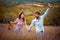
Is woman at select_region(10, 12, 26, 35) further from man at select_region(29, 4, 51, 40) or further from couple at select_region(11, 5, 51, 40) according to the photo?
man at select_region(29, 4, 51, 40)

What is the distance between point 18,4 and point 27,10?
0.58 feet

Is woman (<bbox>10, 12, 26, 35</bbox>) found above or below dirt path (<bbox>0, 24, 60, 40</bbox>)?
above

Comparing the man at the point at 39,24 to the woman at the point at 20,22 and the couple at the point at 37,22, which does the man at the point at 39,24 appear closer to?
the couple at the point at 37,22

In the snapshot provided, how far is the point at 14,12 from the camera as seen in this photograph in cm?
244

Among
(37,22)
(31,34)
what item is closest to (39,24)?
(37,22)

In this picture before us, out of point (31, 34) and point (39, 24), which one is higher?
point (39, 24)

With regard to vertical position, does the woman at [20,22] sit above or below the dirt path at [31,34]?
above

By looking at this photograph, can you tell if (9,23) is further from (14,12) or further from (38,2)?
(38,2)

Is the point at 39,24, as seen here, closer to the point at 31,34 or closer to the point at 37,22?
the point at 37,22

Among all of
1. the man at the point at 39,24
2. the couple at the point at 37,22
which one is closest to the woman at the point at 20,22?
the couple at the point at 37,22

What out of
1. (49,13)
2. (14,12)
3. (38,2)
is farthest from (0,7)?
(49,13)

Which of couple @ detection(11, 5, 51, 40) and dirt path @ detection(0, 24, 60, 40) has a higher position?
couple @ detection(11, 5, 51, 40)

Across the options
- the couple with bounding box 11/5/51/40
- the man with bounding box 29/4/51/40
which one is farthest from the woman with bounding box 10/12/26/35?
the man with bounding box 29/4/51/40

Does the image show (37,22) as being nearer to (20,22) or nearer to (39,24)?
(39,24)
